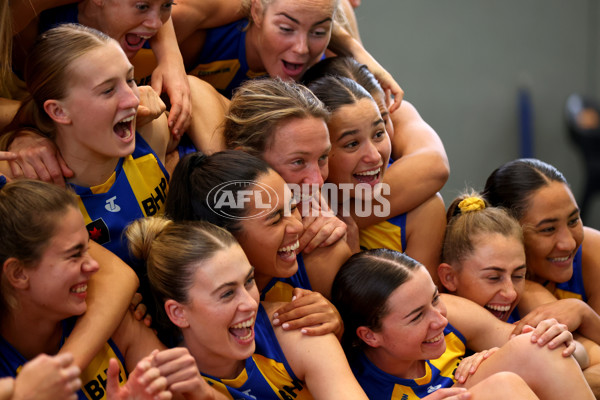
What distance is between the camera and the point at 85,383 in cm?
180

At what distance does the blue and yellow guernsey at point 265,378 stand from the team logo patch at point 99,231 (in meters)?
0.44

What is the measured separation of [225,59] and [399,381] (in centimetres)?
122

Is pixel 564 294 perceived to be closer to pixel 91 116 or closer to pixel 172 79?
pixel 172 79

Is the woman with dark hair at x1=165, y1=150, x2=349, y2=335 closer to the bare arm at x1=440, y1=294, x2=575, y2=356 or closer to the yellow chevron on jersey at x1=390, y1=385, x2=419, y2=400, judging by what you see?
the yellow chevron on jersey at x1=390, y1=385, x2=419, y2=400

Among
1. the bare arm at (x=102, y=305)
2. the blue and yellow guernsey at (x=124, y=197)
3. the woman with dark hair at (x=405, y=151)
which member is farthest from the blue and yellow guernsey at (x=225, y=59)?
the bare arm at (x=102, y=305)

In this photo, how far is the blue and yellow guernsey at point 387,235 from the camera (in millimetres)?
2504

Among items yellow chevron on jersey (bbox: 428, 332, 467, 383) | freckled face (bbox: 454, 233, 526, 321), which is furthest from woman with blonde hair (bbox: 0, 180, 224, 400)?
freckled face (bbox: 454, 233, 526, 321)

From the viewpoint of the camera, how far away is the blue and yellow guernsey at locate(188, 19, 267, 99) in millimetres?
2666

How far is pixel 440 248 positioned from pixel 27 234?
133cm

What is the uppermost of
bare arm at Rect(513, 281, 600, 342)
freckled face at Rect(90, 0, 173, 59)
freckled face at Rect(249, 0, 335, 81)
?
freckled face at Rect(90, 0, 173, 59)

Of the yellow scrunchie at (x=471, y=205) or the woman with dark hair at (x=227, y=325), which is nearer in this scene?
the woman with dark hair at (x=227, y=325)

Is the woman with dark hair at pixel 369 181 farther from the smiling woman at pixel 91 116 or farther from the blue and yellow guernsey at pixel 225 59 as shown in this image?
the smiling woman at pixel 91 116

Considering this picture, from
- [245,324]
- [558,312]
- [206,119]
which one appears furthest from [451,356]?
[206,119]

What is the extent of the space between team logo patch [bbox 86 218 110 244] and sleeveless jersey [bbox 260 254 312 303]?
0.44m
